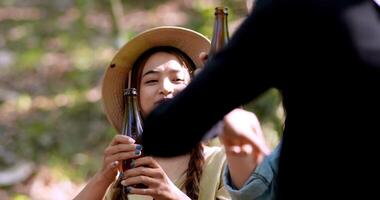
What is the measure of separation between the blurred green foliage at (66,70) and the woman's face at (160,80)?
7.80 ft

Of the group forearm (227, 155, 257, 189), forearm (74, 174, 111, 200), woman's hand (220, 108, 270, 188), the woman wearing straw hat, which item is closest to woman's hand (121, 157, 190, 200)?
the woman wearing straw hat

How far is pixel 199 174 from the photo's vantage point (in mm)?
2678

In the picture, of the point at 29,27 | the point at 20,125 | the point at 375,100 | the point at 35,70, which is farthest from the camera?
the point at 29,27

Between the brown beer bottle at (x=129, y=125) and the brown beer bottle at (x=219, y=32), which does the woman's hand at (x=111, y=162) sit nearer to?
the brown beer bottle at (x=129, y=125)

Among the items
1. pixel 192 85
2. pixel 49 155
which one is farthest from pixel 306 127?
pixel 49 155

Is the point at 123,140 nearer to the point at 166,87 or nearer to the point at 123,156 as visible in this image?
the point at 123,156

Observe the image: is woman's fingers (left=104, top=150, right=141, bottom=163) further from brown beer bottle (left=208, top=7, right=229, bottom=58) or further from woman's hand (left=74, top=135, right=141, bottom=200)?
brown beer bottle (left=208, top=7, right=229, bottom=58)

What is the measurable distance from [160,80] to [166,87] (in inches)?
2.2

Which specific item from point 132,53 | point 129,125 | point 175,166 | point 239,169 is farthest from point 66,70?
point 239,169

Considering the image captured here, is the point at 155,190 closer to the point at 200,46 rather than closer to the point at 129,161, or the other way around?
the point at 129,161

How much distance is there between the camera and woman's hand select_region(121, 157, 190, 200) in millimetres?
2418

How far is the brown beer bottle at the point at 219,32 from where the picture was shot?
2209mm

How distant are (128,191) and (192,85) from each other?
0.98 metres

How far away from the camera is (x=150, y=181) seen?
2.42 metres
